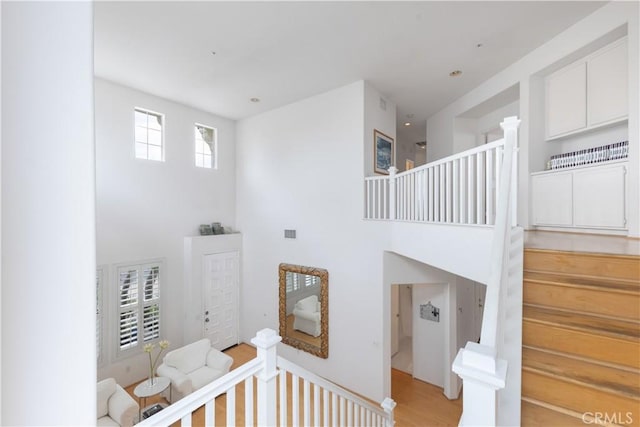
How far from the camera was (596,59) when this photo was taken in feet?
10.8

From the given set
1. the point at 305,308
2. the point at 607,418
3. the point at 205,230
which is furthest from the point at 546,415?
the point at 205,230

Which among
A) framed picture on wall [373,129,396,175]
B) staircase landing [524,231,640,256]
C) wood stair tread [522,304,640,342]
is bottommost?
wood stair tread [522,304,640,342]

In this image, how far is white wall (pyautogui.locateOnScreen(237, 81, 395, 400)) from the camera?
457 centimetres

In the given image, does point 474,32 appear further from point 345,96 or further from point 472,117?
point 472,117

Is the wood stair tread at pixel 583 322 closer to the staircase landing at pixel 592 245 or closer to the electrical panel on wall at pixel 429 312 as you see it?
the staircase landing at pixel 592 245

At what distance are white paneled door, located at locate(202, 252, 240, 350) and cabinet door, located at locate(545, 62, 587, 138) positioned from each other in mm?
6404

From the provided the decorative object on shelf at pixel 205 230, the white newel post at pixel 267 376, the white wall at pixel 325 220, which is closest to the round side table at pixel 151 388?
the white wall at pixel 325 220

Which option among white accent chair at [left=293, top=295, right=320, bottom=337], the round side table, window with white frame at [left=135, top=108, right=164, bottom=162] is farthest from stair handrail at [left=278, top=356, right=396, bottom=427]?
window with white frame at [left=135, top=108, right=164, bottom=162]

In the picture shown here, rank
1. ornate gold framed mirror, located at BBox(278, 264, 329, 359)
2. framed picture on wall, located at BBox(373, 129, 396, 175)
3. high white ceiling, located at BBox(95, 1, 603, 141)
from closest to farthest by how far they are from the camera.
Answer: high white ceiling, located at BBox(95, 1, 603, 141)
framed picture on wall, located at BBox(373, 129, 396, 175)
ornate gold framed mirror, located at BBox(278, 264, 329, 359)

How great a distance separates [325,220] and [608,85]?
4.17 metres

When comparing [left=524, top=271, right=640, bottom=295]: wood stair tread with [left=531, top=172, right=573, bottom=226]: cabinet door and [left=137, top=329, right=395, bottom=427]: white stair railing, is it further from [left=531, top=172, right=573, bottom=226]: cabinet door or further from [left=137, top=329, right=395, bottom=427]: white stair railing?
[left=531, top=172, right=573, bottom=226]: cabinet door

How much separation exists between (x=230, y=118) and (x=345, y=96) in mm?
3212

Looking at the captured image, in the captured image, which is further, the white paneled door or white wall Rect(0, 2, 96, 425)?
the white paneled door

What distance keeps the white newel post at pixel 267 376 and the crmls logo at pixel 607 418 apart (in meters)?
1.56
